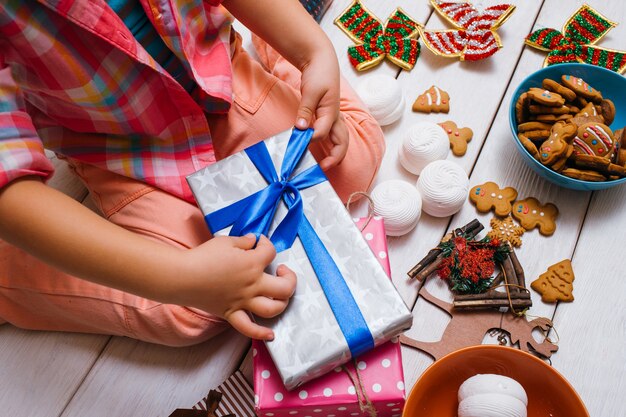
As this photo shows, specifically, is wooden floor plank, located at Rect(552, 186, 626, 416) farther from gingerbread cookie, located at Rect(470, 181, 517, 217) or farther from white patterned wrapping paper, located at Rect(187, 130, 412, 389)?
white patterned wrapping paper, located at Rect(187, 130, 412, 389)

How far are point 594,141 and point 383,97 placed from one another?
1.15 ft

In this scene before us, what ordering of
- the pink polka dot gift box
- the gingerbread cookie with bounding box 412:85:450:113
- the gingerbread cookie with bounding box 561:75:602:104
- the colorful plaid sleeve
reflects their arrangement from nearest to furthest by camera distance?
the colorful plaid sleeve, the pink polka dot gift box, the gingerbread cookie with bounding box 561:75:602:104, the gingerbread cookie with bounding box 412:85:450:113

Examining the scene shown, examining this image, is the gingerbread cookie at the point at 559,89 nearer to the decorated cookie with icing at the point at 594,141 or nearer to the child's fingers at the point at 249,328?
the decorated cookie with icing at the point at 594,141

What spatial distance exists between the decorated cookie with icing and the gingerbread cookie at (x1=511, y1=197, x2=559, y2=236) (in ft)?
0.35

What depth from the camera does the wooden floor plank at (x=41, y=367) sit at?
91cm

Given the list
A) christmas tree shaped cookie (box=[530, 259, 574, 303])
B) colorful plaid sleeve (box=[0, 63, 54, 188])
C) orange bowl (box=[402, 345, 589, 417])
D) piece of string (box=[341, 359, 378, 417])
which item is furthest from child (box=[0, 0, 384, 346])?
christmas tree shaped cookie (box=[530, 259, 574, 303])

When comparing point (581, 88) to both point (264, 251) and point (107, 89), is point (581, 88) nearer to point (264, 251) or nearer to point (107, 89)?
point (264, 251)

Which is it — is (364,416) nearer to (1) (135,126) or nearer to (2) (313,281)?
(2) (313,281)

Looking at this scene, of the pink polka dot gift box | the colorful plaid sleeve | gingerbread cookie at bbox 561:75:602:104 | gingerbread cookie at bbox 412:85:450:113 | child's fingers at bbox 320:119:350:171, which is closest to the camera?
the colorful plaid sleeve

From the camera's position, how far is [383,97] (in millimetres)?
1001

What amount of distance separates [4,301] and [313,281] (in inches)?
20.7

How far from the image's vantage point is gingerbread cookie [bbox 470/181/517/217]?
96 cm

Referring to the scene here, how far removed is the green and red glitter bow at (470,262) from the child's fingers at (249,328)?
349 millimetres

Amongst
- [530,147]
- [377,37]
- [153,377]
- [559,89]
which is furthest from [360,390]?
Answer: [377,37]
